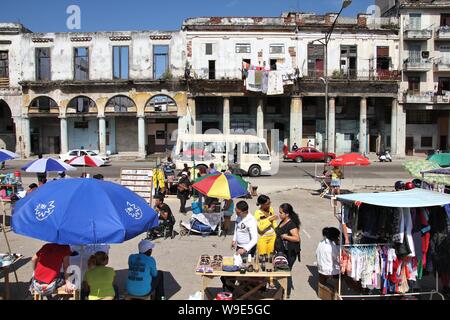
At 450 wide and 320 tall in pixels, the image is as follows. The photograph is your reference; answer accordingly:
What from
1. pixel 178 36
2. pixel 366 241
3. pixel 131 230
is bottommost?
pixel 366 241

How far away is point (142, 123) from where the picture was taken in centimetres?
3838

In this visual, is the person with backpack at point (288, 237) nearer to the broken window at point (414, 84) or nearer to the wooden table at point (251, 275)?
the wooden table at point (251, 275)

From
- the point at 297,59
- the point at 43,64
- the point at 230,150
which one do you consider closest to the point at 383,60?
the point at 297,59

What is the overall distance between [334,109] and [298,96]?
13.2ft

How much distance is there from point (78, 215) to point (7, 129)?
1728 inches

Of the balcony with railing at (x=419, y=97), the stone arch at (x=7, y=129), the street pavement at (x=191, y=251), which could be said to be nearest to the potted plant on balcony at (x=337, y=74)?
the balcony with railing at (x=419, y=97)

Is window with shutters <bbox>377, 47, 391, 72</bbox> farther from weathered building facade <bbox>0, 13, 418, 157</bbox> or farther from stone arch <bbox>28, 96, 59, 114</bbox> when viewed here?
stone arch <bbox>28, 96, 59, 114</bbox>

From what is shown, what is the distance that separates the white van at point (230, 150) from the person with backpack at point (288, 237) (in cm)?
1698

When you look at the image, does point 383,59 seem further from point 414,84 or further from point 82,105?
point 82,105

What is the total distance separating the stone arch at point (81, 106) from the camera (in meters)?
39.4

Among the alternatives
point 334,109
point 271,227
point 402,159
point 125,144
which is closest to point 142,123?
point 125,144

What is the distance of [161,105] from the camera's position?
39438mm

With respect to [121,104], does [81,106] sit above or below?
below

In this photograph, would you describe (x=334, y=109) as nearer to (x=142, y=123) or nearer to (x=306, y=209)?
(x=142, y=123)
